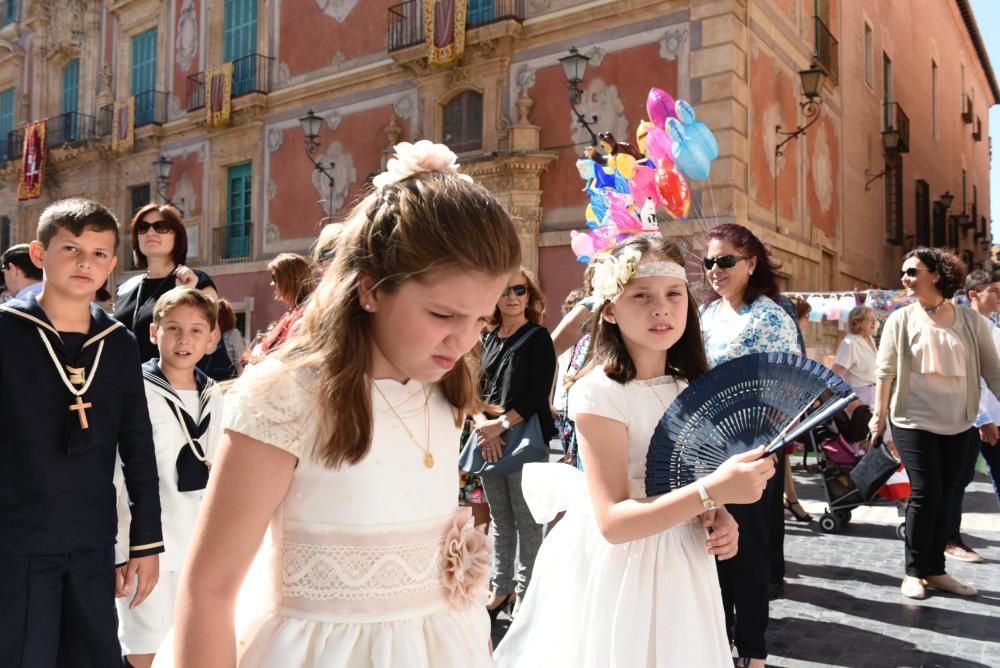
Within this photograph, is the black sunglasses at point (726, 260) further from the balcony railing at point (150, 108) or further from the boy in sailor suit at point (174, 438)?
the balcony railing at point (150, 108)

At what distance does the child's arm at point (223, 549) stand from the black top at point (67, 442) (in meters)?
1.46

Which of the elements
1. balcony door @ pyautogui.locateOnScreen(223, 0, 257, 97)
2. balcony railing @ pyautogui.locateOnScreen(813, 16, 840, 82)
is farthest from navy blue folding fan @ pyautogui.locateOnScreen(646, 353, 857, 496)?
balcony door @ pyautogui.locateOnScreen(223, 0, 257, 97)

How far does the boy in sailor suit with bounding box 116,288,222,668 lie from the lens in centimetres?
307

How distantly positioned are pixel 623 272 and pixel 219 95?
63.7 feet

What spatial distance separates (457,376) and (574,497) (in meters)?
1.19

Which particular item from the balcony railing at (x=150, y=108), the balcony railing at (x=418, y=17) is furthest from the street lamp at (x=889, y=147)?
the balcony railing at (x=150, y=108)

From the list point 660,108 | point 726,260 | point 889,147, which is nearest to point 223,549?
point 726,260

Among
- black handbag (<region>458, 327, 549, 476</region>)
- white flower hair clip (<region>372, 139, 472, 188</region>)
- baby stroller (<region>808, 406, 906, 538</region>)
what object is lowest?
baby stroller (<region>808, 406, 906, 538</region>)

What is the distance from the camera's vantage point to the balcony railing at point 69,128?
24047 millimetres

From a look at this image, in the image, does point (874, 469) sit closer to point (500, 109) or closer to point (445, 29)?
point (500, 109)

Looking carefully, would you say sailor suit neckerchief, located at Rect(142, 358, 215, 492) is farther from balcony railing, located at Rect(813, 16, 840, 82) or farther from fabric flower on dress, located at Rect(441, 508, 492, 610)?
balcony railing, located at Rect(813, 16, 840, 82)

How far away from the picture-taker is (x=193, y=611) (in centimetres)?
133

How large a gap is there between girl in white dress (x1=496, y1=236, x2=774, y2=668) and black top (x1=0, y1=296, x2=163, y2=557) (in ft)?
4.46

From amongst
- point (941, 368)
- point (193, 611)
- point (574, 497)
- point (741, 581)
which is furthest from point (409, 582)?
point (941, 368)
